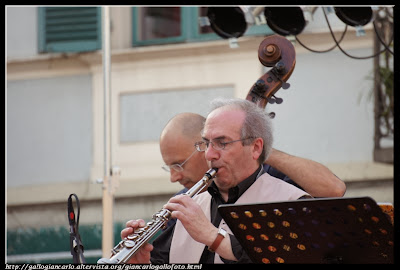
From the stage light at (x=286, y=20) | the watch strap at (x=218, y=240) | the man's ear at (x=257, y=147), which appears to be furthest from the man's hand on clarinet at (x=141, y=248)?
the stage light at (x=286, y=20)

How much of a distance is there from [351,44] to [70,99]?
276cm

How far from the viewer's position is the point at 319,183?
3604 mm

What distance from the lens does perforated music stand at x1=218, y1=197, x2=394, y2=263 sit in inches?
95.6

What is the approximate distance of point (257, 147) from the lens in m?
3.42

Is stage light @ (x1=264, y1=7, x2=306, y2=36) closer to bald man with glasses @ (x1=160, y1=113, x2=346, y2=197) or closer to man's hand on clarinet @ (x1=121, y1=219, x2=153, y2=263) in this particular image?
bald man with glasses @ (x1=160, y1=113, x2=346, y2=197)

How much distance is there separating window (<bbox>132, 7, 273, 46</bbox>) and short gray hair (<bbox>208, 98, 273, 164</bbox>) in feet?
12.9

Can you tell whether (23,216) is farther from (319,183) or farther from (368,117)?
(319,183)

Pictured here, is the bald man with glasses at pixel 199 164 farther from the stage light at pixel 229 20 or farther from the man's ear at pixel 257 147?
the stage light at pixel 229 20

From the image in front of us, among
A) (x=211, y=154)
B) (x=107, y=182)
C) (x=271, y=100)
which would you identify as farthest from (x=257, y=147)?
(x=107, y=182)

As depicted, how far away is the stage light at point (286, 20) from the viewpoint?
201 inches

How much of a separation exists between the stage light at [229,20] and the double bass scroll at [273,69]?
1.37 meters

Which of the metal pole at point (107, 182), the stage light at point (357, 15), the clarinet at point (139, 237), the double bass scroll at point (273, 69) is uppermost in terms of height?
the stage light at point (357, 15)

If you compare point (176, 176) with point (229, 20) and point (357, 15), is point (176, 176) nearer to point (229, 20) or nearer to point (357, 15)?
point (229, 20)

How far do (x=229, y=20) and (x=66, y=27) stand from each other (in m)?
2.99
